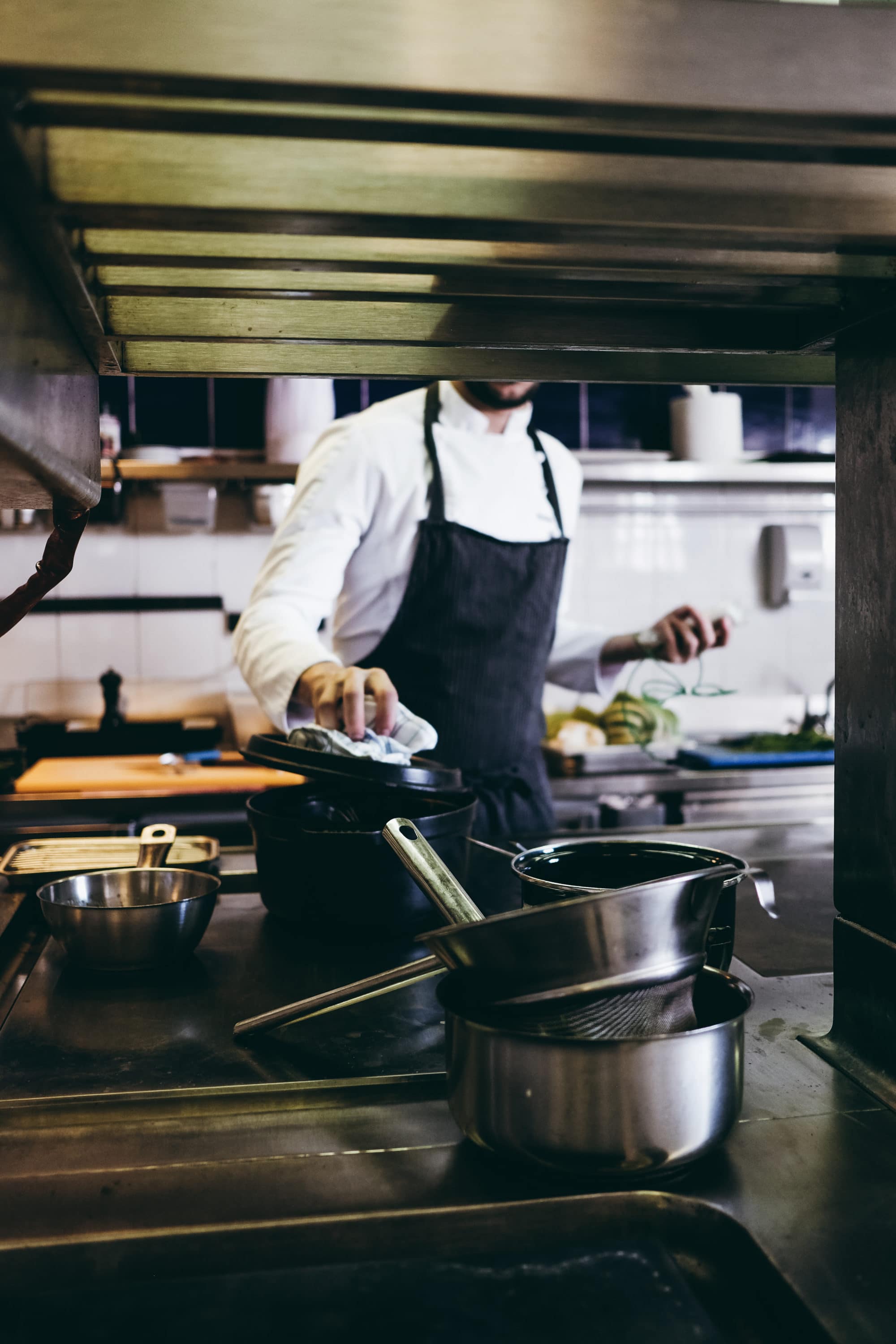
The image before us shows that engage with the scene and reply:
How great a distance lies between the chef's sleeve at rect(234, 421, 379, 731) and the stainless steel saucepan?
1.10m

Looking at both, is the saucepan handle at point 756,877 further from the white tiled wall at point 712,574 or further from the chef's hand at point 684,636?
the white tiled wall at point 712,574

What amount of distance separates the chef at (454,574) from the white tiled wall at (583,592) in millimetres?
1120

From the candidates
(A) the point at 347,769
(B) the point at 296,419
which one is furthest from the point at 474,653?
(B) the point at 296,419

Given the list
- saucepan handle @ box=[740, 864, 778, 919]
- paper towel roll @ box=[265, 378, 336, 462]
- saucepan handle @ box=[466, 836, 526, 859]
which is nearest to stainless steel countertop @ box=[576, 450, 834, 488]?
paper towel roll @ box=[265, 378, 336, 462]

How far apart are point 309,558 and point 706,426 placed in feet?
6.95

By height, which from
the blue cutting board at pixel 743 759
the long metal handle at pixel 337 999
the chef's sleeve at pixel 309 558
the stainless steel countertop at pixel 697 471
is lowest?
the blue cutting board at pixel 743 759

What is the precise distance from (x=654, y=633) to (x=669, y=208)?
60.7 inches

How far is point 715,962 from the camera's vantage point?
2.87 ft

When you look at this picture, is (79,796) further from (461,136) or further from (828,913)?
(461,136)

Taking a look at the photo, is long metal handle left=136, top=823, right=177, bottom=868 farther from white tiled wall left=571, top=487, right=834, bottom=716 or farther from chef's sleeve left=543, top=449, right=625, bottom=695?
white tiled wall left=571, top=487, right=834, bottom=716

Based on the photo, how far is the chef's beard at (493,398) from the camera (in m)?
2.18

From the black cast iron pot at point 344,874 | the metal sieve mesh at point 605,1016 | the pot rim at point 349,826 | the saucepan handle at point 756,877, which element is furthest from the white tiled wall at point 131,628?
the metal sieve mesh at point 605,1016

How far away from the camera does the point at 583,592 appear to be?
12.7 ft

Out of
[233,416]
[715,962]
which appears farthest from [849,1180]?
[233,416]
